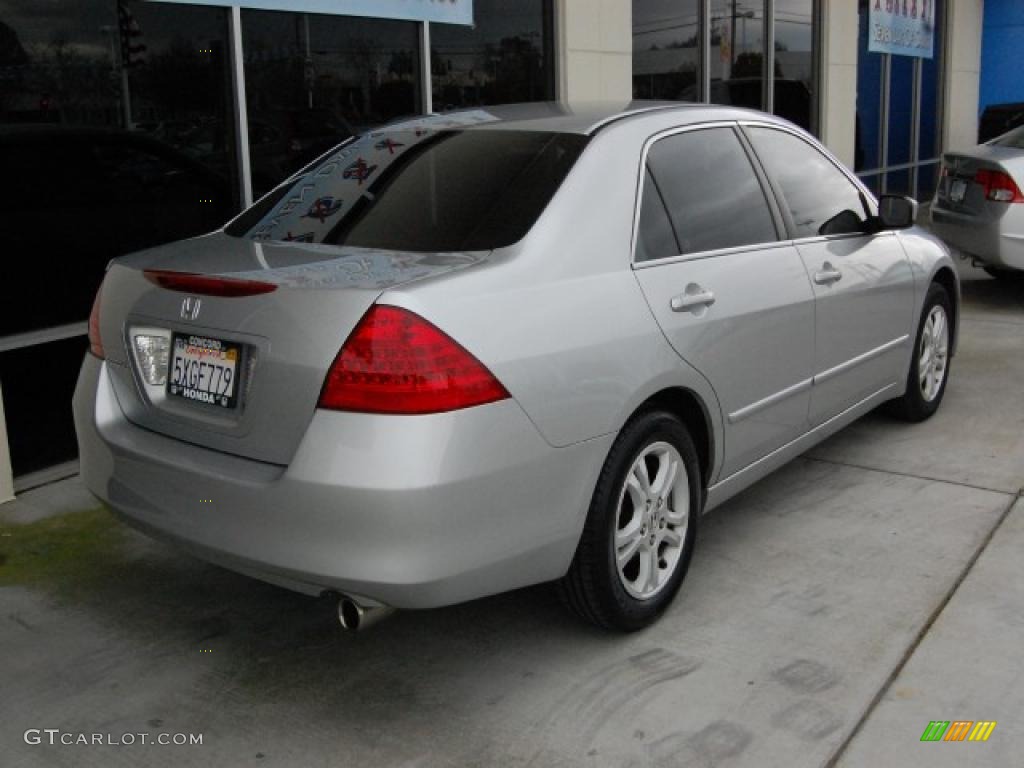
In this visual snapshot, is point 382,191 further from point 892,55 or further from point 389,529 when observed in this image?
point 892,55

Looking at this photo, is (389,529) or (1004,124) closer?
(389,529)

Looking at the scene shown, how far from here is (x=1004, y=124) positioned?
17141 mm

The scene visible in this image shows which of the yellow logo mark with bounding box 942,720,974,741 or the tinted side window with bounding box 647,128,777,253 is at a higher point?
the tinted side window with bounding box 647,128,777,253

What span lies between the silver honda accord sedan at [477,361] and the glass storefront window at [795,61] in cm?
786

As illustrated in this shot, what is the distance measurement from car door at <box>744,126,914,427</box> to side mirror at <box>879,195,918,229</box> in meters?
0.07

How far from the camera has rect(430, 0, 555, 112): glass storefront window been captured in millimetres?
7445

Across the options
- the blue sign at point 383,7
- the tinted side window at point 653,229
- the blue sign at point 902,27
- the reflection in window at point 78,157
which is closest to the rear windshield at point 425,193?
the tinted side window at point 653,229

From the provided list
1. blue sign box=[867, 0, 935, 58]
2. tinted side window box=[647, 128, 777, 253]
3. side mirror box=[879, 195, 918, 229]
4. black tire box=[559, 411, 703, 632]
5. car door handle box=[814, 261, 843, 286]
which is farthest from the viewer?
blue sign box=[867, 0, 935, 58]

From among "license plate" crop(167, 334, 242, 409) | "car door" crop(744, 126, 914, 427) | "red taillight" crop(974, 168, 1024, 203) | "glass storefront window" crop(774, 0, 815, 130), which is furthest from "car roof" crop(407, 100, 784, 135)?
"glass storefront window" crop(774, 0, 815, 130)

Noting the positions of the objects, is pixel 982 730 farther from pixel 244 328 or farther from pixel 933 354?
pixel 933 354

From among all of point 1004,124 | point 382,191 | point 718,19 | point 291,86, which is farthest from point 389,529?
point 1004,124

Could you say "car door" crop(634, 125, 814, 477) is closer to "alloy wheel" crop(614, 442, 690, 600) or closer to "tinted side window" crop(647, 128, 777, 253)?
"tinted side window" crop(647, 128, 777, 253)

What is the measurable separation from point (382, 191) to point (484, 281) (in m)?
0.87

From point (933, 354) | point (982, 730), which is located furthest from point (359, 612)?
point (933, 354)
